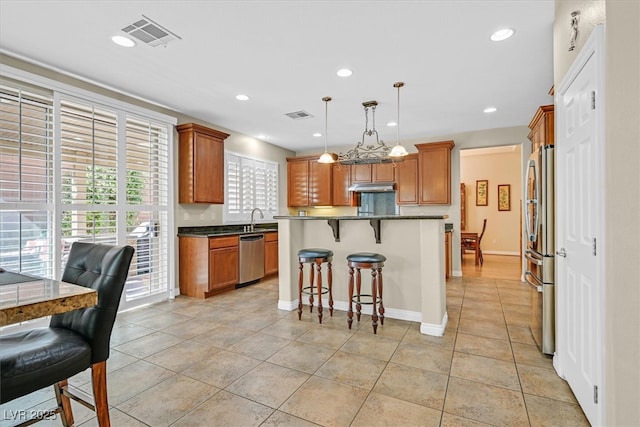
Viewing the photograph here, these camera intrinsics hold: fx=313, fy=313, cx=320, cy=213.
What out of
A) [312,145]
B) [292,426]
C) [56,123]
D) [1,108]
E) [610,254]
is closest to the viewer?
[610,254]

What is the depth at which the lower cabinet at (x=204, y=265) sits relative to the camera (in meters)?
4.33

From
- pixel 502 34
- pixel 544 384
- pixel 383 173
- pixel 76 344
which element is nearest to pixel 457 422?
pixel 544 384

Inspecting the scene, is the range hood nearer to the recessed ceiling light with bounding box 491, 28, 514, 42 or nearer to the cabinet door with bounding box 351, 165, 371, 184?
the cabinet door with bounding box 351, 165, 371, 184

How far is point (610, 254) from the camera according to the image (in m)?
1.39

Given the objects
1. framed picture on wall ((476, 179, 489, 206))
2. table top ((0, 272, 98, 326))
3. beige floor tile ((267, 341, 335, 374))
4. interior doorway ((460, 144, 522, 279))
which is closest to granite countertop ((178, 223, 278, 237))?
beige floor tile ((267, 341, 335, 374))

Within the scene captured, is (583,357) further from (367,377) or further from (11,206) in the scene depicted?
(11,206)

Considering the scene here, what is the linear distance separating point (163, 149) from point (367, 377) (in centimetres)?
384

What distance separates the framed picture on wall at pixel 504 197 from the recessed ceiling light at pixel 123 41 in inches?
341

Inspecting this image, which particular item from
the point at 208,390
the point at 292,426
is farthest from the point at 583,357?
the point at 208,390

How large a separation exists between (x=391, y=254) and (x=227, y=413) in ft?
7.17

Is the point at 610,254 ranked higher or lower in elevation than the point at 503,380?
higher

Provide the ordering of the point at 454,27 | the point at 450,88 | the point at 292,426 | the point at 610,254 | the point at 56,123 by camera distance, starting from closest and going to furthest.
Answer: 1. the point at 610,254
2. the point at 292,426
3. the point at 454,27
4. the point at 56,123
5. the point at 450,88

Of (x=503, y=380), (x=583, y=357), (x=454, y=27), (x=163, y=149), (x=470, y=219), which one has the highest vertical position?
(x=454, y=27)

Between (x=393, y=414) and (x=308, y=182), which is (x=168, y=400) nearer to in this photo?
(x=393, y=414)
